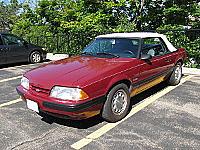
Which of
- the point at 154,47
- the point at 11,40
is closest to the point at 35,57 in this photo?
the point at 11,40

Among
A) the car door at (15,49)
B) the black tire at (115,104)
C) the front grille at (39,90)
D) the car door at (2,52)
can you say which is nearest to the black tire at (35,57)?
the car door at (15,49)

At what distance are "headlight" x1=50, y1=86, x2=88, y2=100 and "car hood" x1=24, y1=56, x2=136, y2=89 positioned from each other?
7 centimetres

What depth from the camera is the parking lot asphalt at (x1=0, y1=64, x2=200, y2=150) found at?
369 centimetres

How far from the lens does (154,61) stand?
207 inches

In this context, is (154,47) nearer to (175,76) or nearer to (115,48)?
(115,48)

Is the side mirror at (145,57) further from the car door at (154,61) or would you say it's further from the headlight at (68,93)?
the headlight at (68,93)

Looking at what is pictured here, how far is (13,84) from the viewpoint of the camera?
7070mm

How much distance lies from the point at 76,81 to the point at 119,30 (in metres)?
8.79

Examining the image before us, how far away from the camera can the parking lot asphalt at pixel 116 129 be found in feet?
12.1

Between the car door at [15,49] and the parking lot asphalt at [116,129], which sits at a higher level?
the car door at [15,49]

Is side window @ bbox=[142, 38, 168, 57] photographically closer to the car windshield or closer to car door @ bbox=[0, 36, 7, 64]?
the car windshield

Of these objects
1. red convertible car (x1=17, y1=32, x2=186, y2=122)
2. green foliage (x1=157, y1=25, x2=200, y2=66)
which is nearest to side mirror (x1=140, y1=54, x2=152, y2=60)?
red convertible car (x1=17, y1=32, x2=186, y2=122)

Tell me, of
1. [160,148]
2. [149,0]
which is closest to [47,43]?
[149,0]

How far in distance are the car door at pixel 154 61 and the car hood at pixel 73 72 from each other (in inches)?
22.2
